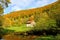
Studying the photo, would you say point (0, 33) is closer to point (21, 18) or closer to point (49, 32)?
point (21, 18)

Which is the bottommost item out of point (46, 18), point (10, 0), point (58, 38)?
point (58, 38)

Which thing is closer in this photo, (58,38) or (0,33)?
(58,38)

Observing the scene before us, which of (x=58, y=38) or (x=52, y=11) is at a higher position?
(x=52, y=11)

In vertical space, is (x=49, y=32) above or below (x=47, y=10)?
below

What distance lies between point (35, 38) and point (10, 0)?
2088mm

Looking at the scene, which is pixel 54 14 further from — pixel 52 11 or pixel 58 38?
pixel 58 38

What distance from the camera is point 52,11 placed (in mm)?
10656

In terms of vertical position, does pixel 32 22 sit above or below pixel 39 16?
below

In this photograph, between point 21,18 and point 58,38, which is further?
point 21,18

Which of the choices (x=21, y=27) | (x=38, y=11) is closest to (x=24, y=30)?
(x=21, y=27)

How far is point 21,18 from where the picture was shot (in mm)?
10953

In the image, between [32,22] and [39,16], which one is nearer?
[39,16]

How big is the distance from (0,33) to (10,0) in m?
1.50

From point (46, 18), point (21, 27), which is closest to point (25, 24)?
point (21, 27)
